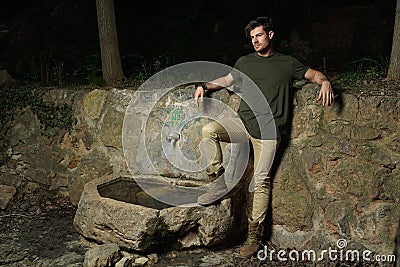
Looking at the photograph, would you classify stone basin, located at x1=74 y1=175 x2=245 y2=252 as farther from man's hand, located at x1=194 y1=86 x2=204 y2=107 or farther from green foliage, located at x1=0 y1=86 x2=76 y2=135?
green foliage, located at x1=0 y1=86 x2=76 y2=135

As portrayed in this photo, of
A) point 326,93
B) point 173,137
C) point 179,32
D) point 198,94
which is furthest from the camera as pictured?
point 179,32

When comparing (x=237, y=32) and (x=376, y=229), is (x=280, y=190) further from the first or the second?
(x=237, y=32)

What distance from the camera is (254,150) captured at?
14.2 ft

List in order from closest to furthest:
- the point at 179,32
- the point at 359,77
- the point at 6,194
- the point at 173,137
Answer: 1. the point at 359,77
2. the point at 173,137
3. the point at 6,194
4. the point at 179,32

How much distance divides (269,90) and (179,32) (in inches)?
145

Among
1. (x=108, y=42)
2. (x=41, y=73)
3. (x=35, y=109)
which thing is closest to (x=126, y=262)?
(x=35, y=109)

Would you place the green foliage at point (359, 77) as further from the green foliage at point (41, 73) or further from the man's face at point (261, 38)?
the green foliage at point (41, 73)

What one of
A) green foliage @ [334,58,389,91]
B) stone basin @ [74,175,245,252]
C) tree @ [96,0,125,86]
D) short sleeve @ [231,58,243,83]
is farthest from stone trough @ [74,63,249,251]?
green foliage @ [334,58,389,91]

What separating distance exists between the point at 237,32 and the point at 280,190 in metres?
3.30

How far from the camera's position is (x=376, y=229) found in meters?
4.02

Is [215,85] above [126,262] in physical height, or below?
above

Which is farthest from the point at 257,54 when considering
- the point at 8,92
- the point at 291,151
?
the point at 8,92

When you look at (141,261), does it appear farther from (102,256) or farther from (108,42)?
(108,42)

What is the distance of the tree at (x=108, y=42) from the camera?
5438mm
